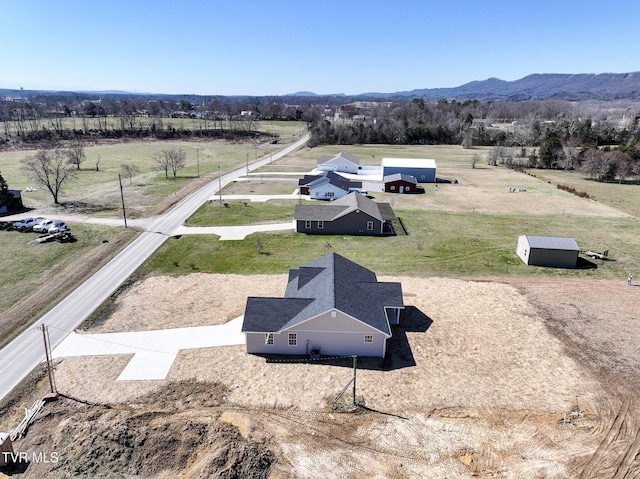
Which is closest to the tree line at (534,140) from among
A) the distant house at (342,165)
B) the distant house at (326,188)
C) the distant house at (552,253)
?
the distant house at (342,165)

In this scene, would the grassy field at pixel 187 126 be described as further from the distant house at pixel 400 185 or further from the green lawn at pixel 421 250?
the green lawn at pixel 421 250

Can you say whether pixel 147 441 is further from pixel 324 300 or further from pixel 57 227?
pixel 57 227

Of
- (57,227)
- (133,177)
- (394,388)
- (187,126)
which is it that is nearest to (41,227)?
(57,227)

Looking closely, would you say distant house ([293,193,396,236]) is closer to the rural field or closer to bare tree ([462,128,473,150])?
the rural field

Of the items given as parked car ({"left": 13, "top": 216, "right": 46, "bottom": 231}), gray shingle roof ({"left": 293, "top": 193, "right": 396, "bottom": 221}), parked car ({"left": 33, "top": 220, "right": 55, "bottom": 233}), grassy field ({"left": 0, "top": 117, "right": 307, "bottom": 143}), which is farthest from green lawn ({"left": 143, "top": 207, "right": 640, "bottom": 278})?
grassy field ({"left": 0, "top": 117, "right": 307, "bottom": 143})

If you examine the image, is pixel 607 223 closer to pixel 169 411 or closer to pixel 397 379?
pixel 397 379

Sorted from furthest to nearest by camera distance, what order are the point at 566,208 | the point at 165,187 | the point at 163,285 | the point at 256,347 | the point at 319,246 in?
the point at 165,187 < the point at 566,208 < the point at 319,246 < the point at 163,285 < the point at 256,347

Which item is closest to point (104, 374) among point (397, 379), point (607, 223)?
point (397, 379)
